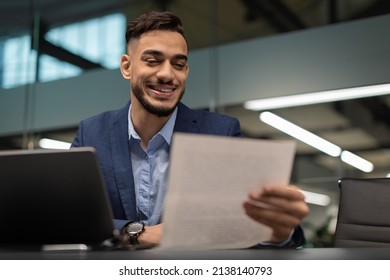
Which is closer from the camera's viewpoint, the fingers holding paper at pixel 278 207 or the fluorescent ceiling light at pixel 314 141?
the fingers holding paper at pixel 278 207

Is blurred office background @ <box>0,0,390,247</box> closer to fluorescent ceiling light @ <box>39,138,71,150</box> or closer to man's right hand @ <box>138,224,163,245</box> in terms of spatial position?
fluorescent ceiling light @ <box>39,138,71,150</box>

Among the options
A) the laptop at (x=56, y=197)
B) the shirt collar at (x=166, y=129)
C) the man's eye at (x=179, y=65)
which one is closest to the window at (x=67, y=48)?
the shirt collar at (x=166, y=129)

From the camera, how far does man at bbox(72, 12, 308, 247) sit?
176cm

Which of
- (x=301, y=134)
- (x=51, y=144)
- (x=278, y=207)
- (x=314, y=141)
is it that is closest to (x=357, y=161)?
(x=314, y=141)

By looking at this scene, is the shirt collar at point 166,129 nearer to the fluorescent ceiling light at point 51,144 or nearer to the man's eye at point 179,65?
the man's eye at point 179,65

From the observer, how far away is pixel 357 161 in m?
3.88

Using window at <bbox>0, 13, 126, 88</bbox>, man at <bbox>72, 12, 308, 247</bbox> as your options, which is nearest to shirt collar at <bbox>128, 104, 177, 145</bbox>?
man at <bbox>72, 12, 308, 247</bbox>

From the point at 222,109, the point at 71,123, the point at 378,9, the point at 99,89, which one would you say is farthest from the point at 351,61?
the point at 71,123

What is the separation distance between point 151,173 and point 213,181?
3.41ft

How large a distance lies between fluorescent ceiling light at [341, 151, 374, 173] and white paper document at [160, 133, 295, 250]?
3.20m

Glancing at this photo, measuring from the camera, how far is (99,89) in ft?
15.6

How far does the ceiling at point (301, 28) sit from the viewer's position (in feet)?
12.7

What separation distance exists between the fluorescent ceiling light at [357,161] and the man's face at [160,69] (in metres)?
2.44

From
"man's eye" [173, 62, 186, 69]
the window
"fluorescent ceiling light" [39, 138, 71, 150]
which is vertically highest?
the window
